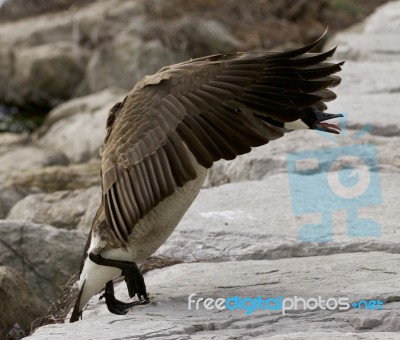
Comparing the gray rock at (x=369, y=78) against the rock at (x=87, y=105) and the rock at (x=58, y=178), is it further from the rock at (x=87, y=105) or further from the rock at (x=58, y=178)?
the rock at (x=87, y=105)

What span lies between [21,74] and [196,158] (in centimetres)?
1118

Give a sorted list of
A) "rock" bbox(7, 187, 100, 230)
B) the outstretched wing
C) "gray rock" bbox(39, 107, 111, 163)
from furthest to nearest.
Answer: "gray rock" bbox(39, 107, 111, 163) < "rock" bbox(7, 187, 100, 230) < the outstretched wing

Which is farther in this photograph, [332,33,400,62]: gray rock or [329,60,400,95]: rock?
[332,33,400,62]: gray rock

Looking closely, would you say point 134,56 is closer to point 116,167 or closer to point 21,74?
point 21,74

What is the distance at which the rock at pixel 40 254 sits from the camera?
660cm

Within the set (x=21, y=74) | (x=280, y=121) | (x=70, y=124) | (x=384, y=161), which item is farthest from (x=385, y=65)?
(x=21, y=74)

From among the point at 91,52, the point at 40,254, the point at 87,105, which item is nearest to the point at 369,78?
the point at 40,254

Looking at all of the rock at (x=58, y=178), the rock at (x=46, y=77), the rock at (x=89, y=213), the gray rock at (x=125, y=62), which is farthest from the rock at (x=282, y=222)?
the rock at (x=46, y=77)

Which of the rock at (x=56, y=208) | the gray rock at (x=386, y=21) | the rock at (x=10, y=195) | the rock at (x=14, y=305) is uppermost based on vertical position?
the gray rock at (x=386, y=21)

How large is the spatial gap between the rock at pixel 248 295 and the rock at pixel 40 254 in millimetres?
1213

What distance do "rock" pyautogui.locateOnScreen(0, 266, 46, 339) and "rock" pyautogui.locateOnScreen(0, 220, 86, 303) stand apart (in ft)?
1.72

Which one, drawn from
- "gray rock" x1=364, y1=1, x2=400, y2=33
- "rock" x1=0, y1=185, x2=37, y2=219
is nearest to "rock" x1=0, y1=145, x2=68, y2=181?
"rock" x1=0, y1=185, x2=37, y2=219

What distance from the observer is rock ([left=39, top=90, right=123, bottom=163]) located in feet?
37.6

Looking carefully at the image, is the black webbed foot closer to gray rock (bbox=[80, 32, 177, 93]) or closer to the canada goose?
the canada goose
